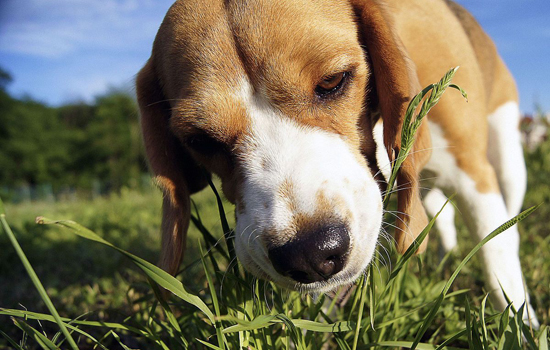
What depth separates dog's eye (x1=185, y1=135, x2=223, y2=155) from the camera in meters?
2.18

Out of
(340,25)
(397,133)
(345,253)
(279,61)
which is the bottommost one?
(345,253)

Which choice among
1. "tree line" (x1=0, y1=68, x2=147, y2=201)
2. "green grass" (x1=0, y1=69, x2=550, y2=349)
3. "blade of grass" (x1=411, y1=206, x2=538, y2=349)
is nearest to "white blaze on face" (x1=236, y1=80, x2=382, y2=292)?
"green grass" (x1=0, y1=69, x2=550, y2=349)

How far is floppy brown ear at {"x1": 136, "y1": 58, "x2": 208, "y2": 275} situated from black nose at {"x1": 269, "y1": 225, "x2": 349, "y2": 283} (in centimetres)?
70

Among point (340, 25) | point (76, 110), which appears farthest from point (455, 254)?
point (76, 110)

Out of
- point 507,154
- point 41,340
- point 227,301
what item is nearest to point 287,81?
point 227,301

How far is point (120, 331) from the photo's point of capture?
2.44 m

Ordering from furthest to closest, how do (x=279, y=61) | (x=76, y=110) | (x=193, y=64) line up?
(x=76, y=110) < (x=193, y=64) < (x=279, y=61)

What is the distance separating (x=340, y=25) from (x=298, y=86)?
1.61 ft

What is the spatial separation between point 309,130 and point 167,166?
845mm

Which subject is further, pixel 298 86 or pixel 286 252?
pixel 298 86

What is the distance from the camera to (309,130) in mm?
2002

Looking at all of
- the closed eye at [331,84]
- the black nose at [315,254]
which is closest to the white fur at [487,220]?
the closed eye at [331,84]

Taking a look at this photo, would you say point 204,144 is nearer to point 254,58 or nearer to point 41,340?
point 254,58

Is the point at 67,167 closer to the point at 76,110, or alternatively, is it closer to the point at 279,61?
the point at 76,110
